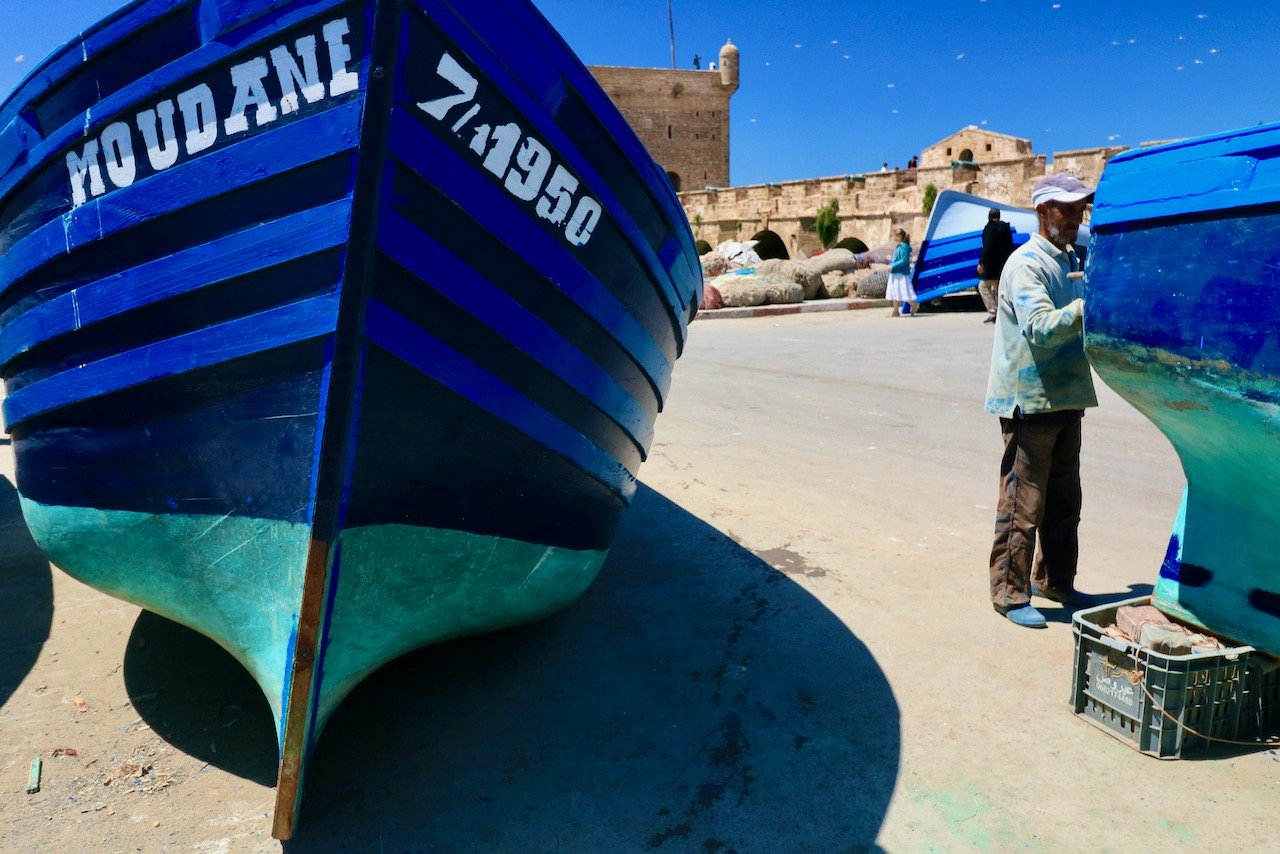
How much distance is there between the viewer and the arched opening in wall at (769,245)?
3141 cm

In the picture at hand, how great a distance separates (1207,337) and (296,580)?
93.3 inches

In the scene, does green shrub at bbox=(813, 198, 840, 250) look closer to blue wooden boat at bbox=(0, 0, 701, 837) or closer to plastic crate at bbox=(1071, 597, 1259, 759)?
blue wooden boat at bbox=(0, 0, 701, 837)

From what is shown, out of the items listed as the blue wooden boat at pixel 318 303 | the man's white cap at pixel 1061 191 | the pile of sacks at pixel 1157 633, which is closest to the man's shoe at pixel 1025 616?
the pile of sacks at pixel 1157 633

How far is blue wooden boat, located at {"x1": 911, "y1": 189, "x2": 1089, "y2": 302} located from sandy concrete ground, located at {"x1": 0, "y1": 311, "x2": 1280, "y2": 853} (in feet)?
33.2

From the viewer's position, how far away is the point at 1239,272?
2199mm

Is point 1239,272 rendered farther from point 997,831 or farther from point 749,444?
point 749,444

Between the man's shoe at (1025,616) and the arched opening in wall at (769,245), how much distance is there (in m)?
28.8

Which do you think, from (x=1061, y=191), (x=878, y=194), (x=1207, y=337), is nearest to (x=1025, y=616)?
(x=1207, y=337)

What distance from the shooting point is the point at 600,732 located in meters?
2.66

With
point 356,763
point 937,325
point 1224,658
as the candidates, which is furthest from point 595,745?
point 937,325

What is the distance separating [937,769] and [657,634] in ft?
3.77

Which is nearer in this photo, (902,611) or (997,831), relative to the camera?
(997,831)

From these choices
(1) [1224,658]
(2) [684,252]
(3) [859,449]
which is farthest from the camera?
(3) [859,449]

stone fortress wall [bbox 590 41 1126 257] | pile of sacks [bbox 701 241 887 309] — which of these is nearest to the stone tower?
stone fortress wall [bbox 590 41 1126 257]
